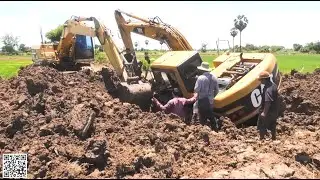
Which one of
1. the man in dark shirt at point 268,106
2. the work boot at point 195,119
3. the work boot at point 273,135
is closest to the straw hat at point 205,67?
the work boot at point 195,119

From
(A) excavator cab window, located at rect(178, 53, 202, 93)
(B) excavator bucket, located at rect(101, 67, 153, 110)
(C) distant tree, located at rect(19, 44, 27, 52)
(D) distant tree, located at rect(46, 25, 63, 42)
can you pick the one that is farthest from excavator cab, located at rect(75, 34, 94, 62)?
(C) distant tree, located at rect(19, 44, 27, 52)

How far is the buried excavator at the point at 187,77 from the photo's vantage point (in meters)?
8.64

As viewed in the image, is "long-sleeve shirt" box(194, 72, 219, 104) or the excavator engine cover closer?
"long-sleeve shirt" box(194, 72, 219, 104)

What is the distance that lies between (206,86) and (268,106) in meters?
1.27

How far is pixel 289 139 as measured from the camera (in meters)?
7.98

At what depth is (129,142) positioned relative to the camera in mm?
6859

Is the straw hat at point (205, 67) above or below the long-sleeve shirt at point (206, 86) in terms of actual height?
above

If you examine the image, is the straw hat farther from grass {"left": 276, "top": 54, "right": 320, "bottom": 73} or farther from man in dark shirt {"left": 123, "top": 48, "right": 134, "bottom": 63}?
grass {"left": 276, "top": 54, "right": 320, "bottom": 73}

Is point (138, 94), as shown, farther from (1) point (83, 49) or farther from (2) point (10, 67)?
→ (2) point (10, 67)

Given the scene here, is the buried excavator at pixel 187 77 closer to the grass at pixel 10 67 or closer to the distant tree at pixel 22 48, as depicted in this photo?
the grass at pixel 10 67

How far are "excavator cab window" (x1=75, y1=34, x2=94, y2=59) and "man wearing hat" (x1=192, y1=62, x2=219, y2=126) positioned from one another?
6.91 meters

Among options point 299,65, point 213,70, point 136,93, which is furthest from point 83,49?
point 299,65

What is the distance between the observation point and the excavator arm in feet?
36.6

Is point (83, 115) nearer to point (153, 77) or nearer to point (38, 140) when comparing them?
point (38, 140)
